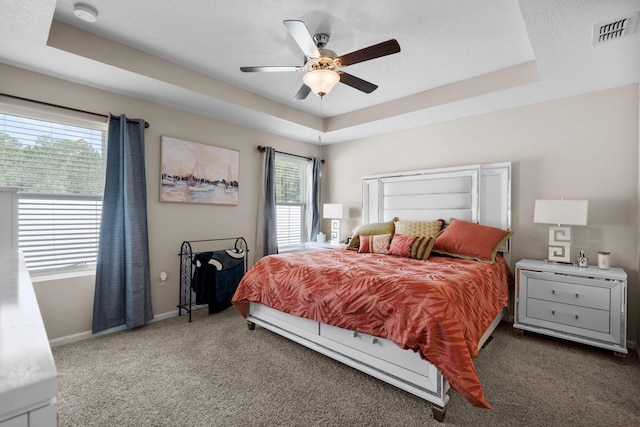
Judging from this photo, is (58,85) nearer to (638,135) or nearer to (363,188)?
(363,188)

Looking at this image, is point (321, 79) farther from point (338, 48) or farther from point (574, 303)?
point (574, 303)

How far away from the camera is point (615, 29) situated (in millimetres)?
2049

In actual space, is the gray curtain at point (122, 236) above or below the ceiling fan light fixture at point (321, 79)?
below

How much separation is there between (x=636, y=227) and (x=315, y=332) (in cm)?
312

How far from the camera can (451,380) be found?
1736 millimetres

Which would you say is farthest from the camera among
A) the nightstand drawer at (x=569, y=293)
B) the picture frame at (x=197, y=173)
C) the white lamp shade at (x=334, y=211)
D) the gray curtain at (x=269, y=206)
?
the white lamp shade at (x=334, y=211)

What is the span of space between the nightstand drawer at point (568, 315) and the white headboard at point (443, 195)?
2.46 feet

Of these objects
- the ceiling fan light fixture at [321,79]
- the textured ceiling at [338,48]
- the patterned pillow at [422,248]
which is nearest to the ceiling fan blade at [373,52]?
the ceiling fan light fixture at [321,79]

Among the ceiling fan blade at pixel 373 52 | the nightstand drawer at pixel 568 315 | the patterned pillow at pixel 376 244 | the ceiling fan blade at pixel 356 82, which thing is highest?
the ceiling fan blade at pixel 373 52

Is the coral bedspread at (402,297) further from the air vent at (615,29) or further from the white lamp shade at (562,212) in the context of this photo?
the air vent at (615,29)

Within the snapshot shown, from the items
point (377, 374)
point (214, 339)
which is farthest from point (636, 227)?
point (214, 339)

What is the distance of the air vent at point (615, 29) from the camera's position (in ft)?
6.46

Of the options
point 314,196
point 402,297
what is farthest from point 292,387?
point 314,196

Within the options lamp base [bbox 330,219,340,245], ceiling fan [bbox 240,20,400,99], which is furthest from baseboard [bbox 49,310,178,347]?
lamp base [bbox 330,219,340,245]
